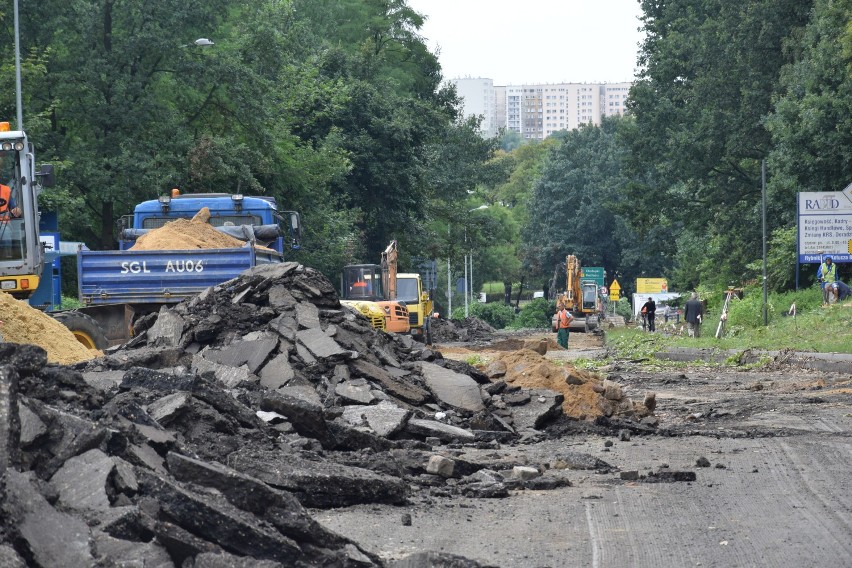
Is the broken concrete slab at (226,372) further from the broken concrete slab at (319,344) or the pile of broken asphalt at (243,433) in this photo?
the broken concrete slab at (319,344)

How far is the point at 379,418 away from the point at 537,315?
66.1 meters

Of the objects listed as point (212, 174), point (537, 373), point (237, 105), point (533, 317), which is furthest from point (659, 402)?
point (533, 317)

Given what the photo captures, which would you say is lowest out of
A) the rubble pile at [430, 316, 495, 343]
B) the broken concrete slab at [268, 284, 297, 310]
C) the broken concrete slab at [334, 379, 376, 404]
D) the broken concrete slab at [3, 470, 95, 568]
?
the rubble pile at [430, 316, 495, 343]

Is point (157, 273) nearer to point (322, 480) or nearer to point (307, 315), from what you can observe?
point (307, 315)

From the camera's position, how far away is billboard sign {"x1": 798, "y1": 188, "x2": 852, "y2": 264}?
3112cm

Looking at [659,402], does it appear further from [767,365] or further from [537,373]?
[767,365]

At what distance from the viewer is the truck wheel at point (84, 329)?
17141 millimetres

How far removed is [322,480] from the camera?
860cm

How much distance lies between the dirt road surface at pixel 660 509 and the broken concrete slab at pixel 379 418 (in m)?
0.80

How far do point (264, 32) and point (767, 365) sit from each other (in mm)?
21195

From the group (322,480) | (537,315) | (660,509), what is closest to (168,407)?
(322,480)

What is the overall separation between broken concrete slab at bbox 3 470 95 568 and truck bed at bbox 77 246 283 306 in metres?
13.6

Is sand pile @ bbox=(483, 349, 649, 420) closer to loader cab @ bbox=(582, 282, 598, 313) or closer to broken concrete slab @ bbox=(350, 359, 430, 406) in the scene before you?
broken concrete slab @ bbox=(350, 359, 430, 406)

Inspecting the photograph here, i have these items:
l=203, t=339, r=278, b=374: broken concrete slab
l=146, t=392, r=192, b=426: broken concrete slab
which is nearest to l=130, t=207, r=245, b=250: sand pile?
l=203, t=339, r=278, b=374: broken concrete slab
